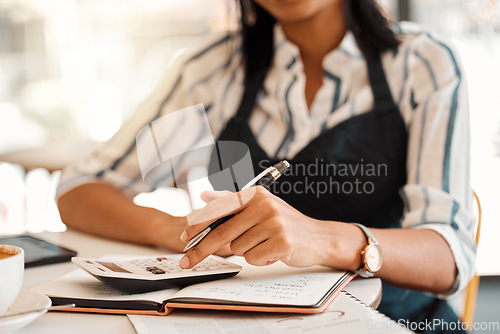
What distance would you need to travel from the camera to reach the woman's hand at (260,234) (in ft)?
1.40

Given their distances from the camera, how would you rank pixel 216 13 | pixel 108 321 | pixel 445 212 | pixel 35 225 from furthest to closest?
pixel 216 13
pixel 35 225
pixel 445 212
pixel 108 321

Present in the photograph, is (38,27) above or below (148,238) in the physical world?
above

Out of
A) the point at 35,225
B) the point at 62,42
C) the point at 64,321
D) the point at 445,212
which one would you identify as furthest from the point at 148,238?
the point at 62,42

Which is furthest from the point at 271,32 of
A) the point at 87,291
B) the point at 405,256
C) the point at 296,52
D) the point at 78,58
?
the point at 78,58

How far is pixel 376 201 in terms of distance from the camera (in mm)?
683

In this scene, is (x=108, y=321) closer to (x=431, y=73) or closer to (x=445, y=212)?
(x=445, y=212)

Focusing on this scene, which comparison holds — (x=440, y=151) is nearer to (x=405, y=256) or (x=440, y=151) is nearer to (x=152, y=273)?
(x=405, y=256)

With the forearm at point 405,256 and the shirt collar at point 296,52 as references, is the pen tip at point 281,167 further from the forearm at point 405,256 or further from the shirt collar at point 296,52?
the shirt collar at point 296,52

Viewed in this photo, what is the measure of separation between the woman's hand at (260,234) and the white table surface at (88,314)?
5cm

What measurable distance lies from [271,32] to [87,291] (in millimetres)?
584

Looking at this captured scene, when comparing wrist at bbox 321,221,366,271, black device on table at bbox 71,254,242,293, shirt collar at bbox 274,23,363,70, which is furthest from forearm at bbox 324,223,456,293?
shirt collar at bbox 274,23,363,70

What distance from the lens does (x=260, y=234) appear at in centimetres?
45

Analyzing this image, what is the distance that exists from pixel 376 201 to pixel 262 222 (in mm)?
276

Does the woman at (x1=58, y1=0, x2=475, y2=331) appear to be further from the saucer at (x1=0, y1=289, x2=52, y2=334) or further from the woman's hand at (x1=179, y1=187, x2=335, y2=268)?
the saucer at (x1=0, y1=289, x2=52, y2=334)
